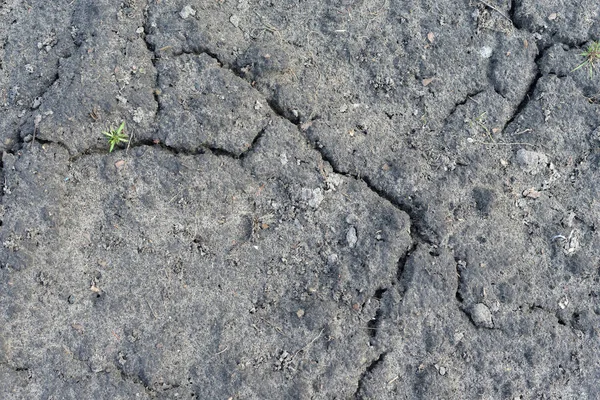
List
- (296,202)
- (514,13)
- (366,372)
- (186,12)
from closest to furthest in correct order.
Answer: (366,372), (296,202), (186,12), (514,13)

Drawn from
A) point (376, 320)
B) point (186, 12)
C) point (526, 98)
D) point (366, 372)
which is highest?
point (526, 98)

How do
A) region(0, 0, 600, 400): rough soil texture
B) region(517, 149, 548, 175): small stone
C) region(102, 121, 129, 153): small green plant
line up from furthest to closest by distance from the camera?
region(517, 149, 548, 175): small stone
region(102, 121, 129, 153): small green plant
region(0, 0, 600, 400): rough soil texture

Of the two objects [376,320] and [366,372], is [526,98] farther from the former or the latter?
[366,372]

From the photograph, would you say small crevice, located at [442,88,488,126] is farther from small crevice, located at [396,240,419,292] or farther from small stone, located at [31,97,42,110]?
small stone, located at [31,97,42,110]

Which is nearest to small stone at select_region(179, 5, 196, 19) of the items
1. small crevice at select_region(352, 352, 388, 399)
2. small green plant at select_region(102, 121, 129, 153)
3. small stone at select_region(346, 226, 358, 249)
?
small green plant at select_region(102, 121, 129, 153)

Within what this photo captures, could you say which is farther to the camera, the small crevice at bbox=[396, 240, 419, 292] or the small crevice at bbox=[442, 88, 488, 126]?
the small crevice at bbox=[442, 88, 488, 126]

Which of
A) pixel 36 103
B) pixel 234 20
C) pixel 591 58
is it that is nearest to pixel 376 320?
pixel 234 20

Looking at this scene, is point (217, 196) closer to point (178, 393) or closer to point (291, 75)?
point (291, 75)

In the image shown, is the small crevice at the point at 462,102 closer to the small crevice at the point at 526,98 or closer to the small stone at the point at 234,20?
the small crevice at the point at 526,98
